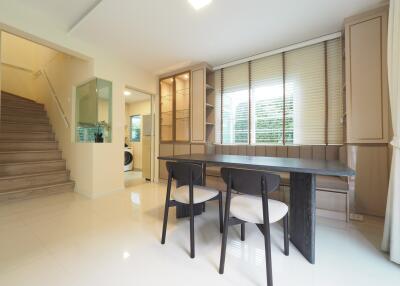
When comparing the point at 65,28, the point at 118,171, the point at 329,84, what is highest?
the point at 65,28

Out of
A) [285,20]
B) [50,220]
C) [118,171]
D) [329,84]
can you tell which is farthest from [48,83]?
[329,84]

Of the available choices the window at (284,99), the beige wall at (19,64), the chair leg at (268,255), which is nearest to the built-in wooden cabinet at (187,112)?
the window at (284,99)

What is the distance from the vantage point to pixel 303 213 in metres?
1.62

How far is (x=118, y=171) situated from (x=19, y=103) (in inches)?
144

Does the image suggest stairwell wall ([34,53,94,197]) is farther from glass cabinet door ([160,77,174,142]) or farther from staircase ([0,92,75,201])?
glass cabinet door ([160,77,174,142])

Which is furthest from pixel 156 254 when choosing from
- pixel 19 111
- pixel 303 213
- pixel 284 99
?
pixel 19 111

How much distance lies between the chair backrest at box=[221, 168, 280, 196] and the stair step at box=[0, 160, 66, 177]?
4157 millimetres

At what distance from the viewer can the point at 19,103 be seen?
4723mm

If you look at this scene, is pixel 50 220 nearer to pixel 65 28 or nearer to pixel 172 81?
pixel 65 28

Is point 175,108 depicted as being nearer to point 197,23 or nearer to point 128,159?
point 197,23

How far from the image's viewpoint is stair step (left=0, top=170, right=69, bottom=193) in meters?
3.08

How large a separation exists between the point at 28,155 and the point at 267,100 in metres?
5.13

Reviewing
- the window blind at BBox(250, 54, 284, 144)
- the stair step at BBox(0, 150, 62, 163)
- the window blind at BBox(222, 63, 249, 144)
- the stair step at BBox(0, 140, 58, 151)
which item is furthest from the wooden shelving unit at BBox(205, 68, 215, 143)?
the stair step at BBox(0, 140, 58, 151)

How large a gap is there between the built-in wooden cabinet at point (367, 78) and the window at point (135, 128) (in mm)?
6191
